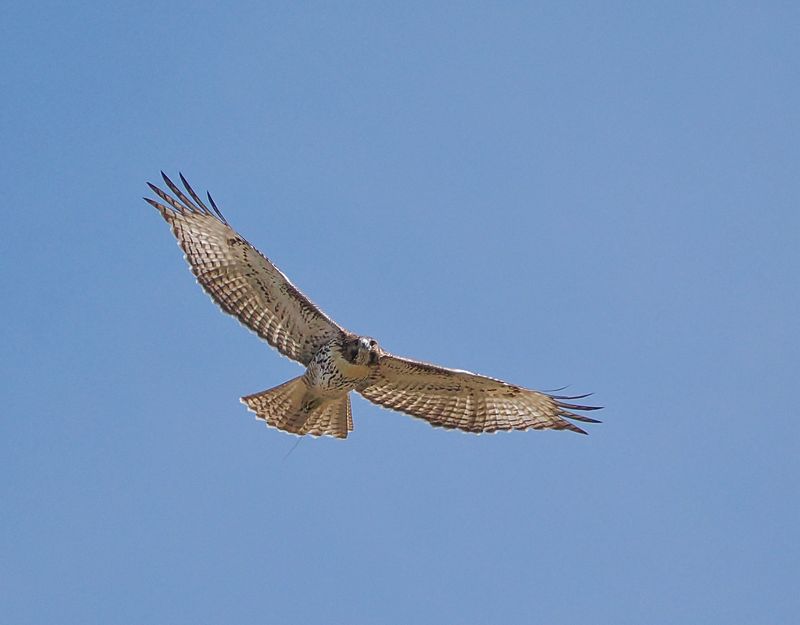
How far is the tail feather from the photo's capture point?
23016 mm

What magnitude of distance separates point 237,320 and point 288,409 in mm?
1177

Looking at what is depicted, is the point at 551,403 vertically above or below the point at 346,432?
above

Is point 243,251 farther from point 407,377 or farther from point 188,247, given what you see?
point 407,377

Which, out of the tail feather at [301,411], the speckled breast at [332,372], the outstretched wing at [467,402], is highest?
the outstretched wing at [467,402]

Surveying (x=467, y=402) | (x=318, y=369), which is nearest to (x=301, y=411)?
(x=318, y=369)

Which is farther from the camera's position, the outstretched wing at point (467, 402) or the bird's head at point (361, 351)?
the outstretched wing at point (467, 402)

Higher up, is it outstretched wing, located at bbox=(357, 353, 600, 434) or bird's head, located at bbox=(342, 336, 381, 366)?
outstretched wing, located at bbox=(357, 353, 600, 434)

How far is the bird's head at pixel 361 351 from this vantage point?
73.6ft

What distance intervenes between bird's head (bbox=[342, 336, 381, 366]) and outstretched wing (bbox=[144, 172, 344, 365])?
0.32m

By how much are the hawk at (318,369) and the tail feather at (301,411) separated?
11 millimetres

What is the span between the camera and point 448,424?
23.5m

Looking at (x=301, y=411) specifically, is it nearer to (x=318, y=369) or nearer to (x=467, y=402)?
(x=318, y=369)

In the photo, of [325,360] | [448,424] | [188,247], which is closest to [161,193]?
[188,247]

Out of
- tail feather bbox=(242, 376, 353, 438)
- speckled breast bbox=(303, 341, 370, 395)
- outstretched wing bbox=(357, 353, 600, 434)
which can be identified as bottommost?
tail feather bbox=(242, 376, 353, 438)
